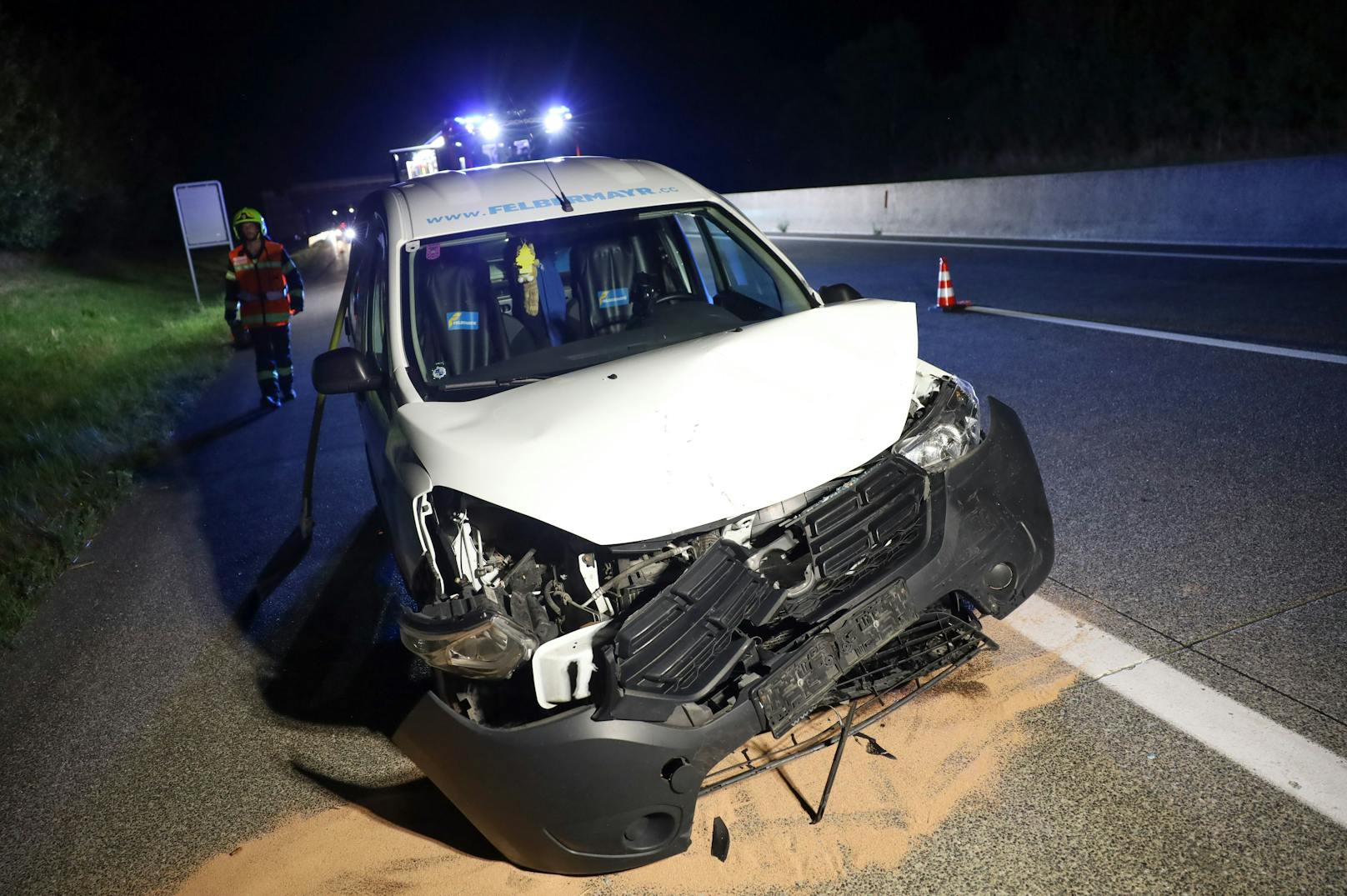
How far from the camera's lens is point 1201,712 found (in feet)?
10.5

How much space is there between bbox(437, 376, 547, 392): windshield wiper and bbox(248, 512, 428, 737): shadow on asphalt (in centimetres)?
125

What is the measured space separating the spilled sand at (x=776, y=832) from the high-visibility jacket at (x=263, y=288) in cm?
813

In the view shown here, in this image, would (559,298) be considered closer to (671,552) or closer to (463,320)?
(463,320)

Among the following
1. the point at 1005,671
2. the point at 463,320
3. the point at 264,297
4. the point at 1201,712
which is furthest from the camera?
the point at 264,297

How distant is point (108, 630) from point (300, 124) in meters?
114

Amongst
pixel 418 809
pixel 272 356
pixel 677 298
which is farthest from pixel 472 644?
pixel 272 356

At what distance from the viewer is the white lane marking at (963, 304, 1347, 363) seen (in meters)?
7.12

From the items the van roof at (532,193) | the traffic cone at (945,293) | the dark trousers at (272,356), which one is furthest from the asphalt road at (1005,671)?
the traffic cone at (945,293)

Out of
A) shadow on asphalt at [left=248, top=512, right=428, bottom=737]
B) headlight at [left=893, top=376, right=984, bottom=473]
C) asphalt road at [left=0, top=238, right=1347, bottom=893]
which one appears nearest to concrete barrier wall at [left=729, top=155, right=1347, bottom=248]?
asphalt road at [left=0, top=238, right=1347, bottom=893]

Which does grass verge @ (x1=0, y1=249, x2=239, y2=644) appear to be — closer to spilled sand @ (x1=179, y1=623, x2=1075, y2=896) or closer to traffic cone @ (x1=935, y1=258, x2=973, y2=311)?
spilled sand @ (x1=179, y1=623, x2=1075, y2=896)

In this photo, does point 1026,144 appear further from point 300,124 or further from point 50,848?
point 300,124

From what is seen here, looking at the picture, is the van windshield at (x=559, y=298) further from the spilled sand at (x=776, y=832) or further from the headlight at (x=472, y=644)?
the spilled sand at (x=776, y=832)

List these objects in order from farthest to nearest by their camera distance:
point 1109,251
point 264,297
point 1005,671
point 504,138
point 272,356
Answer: point 504,138 → point 1109,251 → point 272,356 → point 264,297 → point 1005,671

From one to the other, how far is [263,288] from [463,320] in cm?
717
